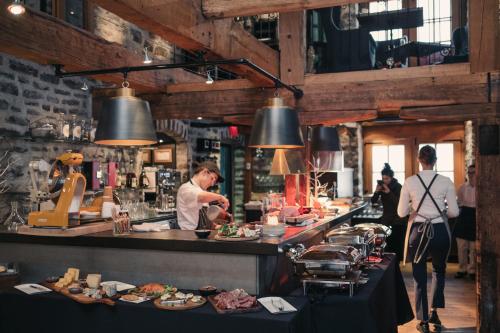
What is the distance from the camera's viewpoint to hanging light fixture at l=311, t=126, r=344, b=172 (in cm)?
712

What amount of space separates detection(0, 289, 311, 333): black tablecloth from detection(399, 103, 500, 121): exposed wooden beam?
10.0 feet

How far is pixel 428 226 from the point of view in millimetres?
5066

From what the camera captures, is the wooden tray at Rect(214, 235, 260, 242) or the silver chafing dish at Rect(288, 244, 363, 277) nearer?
the silver chafing dish at Rect(288, 244, 363, 277)

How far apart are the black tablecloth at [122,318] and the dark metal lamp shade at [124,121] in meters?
1.07

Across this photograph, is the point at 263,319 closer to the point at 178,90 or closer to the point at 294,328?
the point at 294,328

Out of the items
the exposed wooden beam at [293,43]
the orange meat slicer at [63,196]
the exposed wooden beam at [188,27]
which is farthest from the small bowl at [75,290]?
A: the exposed wooden beam at [293,43]

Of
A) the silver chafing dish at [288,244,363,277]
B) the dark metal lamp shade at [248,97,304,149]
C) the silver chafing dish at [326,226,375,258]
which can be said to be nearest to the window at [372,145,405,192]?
the silver chafing dish at [326,226,375,258]

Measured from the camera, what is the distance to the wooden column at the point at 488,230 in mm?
5043

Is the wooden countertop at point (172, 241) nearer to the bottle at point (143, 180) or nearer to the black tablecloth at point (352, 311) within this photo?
the black tablecloth at point (352, 311)

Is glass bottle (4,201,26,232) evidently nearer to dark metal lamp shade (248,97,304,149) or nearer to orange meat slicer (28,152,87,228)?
orange meat slicer (28,152,87,228)

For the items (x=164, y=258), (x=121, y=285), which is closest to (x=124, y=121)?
(x=164, y=258)

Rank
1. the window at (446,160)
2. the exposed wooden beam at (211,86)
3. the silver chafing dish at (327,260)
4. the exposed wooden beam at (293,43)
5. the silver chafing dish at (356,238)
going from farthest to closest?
the window at (446,160) < the exposed wooden beam at (211,86) < the exposed wooden beam at (293,43) < the silver chafing dish at (356,238) < the silver chafing dish at (327,260)

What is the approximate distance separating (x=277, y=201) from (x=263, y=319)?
2900 millimetres

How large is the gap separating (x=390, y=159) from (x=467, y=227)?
3.35 m
